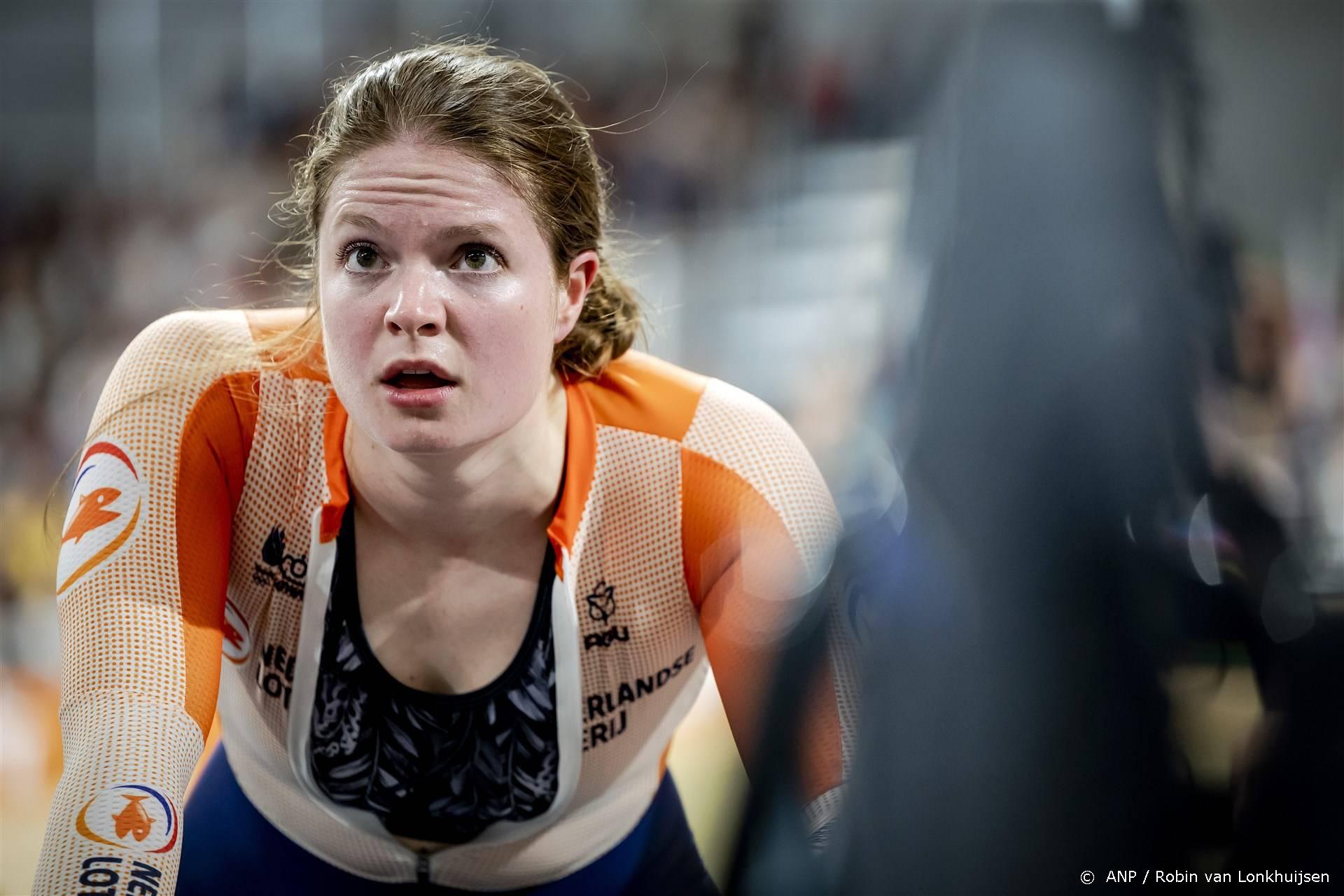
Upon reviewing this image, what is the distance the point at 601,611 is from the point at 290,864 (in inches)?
29.1

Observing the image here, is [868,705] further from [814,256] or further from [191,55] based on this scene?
[191,55]

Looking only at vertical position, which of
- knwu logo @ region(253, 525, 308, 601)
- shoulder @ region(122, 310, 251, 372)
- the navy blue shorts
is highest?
shoulder @ region(122, 310, 251, 372)

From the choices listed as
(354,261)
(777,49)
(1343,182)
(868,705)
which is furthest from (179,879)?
(1343,182)

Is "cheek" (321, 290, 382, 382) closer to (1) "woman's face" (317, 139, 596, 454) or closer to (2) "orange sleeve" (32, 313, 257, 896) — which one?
(1) "woman's face" (317, 139, 596, 454)

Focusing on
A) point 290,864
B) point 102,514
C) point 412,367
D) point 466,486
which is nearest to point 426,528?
point 466,486

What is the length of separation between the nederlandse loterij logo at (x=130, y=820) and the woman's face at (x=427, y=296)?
20.4 inches

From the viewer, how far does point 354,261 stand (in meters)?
1.56

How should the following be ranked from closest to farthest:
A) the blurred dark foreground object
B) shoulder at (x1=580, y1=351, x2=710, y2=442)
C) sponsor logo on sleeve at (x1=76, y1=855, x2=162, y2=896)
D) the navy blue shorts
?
the blurred dark foreground object < sponsor logo on sleeve at (x1=76, y1=855, x2=162, y2=896) < shoulder at (x1=580, y1=351, x2=710, y2=442) < the navy blue shorts

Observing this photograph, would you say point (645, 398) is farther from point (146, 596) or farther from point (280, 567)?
point (146, 596)

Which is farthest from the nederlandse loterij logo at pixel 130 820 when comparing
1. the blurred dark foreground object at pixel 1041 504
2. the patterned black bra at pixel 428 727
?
the blurred dark foreground object at pixel 1041 504

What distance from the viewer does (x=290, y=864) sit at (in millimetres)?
1996

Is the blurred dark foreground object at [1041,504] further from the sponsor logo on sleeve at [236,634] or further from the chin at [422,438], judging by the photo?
the sponsor logo on sleeve at [236,634]

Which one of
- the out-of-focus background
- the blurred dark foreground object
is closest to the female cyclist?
the blurred dark foreground object

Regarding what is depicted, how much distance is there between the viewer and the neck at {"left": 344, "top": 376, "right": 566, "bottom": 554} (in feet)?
5.52
